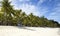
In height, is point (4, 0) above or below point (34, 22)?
above

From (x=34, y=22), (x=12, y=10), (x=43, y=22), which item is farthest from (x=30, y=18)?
(x=12, y=10)

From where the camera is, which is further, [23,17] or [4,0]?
[23,17]

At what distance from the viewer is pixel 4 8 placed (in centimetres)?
1078

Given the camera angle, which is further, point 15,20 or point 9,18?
point 15,20

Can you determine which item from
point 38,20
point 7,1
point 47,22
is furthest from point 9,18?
point 47,22

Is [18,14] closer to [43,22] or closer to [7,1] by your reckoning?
[7,1]

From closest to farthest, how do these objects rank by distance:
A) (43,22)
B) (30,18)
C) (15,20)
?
(15,20) → (30,18) → (43,22)

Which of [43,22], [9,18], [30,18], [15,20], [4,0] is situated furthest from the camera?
[43,22]

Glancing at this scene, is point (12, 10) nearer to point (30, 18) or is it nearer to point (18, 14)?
point (18, 14)

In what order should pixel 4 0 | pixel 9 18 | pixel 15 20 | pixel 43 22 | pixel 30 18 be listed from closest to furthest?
pixel 4 0 < pixel 9 18 < pixel 15 20 < pixel 30 18 < pixel 43 22

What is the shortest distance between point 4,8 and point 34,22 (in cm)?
558

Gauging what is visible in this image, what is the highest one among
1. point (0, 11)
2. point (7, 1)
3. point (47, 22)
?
point (7, 1)

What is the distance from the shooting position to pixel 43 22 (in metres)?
16.5

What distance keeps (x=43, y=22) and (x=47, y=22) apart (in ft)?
1.87
